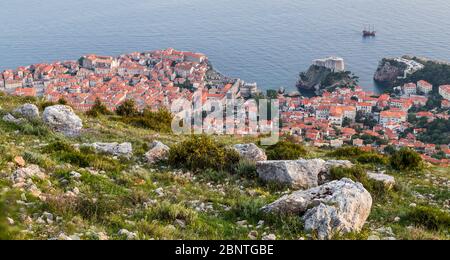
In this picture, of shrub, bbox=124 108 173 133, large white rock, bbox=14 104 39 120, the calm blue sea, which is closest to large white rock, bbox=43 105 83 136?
large white rock, bbox=14 104 39 120

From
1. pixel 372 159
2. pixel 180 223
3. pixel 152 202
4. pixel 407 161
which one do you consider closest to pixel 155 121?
pixel 372 159

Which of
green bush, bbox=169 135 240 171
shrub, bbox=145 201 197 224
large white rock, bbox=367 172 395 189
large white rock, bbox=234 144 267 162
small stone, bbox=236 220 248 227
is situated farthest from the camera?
large white rock, bbox=234 144 267 162

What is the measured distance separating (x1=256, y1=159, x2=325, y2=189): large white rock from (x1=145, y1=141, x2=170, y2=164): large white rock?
2.11 metres

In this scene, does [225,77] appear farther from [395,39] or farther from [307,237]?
[307,237]

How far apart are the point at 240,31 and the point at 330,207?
95.0m

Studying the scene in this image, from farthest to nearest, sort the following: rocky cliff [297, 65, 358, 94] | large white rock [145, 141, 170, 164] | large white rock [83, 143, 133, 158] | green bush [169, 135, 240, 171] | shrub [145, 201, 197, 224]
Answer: rocky cliff [297, 65, 358, 94]
large white rock [145, 141, 170, 164]
large white rock [83, 143, 133, 158]
green bush [169, 135, 240, 171]
shrub [145, 201, 197, 224]

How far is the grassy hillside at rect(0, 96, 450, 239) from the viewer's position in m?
5.56

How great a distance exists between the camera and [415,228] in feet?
21.9

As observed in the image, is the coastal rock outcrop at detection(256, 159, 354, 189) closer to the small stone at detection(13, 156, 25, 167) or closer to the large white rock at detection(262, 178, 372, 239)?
the large white rock at detection(262, 178, 372, 239)

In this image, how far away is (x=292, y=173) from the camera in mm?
8711

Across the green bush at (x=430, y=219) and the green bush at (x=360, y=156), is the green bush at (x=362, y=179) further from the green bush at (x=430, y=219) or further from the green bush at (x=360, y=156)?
the green bush at (x=360, y=156)

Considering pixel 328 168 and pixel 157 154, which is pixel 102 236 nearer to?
pixel 157 154

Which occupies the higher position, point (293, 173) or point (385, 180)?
point (293, 173)

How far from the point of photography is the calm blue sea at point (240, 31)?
85.4 m
